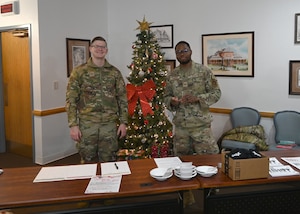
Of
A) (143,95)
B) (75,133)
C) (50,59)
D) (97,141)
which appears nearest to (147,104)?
(143,95)

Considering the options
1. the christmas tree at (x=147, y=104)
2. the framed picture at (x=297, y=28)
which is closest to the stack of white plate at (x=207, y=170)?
the christmas tree at (x=147, y=104)

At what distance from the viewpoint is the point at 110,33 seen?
579 centimetres

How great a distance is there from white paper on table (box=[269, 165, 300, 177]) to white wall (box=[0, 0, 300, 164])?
7.47ft

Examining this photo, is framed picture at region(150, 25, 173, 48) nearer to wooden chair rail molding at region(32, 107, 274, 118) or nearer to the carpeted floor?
wooden chair rail molding at region(32, 107, 274, 118)

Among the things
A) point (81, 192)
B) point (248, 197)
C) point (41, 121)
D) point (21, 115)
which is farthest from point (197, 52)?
point (81, 192)

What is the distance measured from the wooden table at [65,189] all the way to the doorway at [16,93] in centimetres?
300

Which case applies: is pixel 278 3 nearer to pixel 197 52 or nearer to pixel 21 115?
pixel 197 52

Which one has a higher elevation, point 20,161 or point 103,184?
point 103,184

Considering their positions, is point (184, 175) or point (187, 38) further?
point (187, 38)

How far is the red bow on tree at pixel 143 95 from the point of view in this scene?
4.07 metres

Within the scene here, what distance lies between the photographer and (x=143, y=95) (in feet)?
13.4

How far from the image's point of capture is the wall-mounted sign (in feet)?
15.1

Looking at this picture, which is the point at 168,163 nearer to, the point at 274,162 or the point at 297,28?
the point at 274,162

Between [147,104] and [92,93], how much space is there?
49.1 inches
